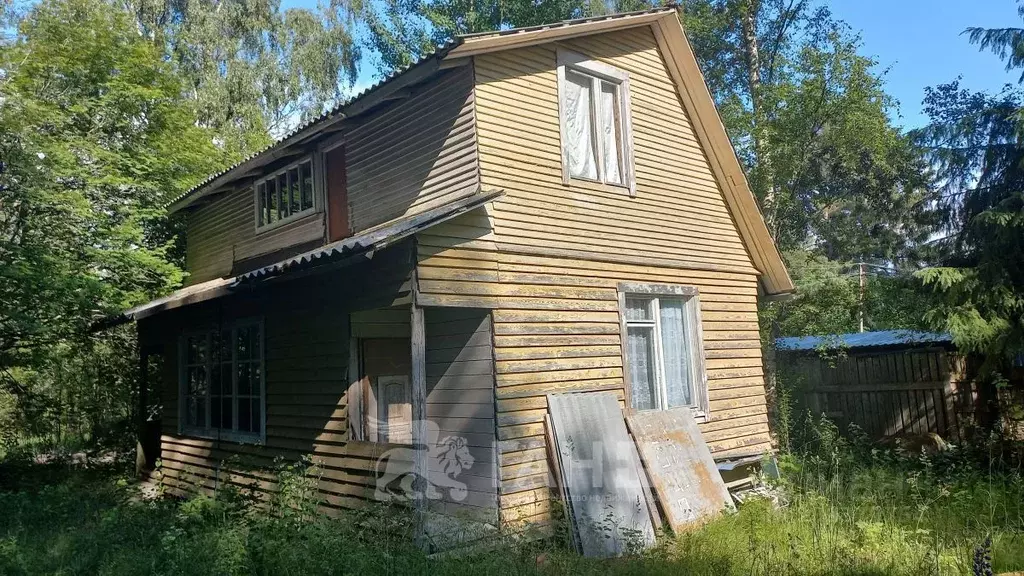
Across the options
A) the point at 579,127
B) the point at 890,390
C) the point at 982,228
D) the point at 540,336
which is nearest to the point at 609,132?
the point at 579,127

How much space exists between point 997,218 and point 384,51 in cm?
2149

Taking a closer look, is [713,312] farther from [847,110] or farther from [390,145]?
[847,110]

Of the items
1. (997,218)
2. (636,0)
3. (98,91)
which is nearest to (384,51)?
(636,0)

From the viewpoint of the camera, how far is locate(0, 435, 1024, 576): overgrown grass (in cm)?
598

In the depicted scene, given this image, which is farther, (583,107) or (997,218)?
(997,218)

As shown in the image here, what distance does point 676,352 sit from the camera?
986 cm

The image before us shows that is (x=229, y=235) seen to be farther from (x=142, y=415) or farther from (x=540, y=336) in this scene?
(x=540, y=336)

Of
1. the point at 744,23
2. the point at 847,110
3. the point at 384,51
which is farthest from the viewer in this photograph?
the point at 384,51

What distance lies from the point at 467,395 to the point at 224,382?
202 inches

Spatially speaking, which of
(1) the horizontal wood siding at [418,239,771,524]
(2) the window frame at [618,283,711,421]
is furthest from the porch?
(2) the window frame at [618,283,711,421]

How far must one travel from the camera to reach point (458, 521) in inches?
286

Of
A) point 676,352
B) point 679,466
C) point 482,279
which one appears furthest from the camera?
point 676,352

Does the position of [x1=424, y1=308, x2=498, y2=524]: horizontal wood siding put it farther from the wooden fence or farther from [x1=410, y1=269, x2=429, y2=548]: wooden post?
the wooden fence

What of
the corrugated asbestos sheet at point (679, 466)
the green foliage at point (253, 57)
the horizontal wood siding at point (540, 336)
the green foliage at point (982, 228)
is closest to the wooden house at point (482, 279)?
the horizontal wood siding at point (540, 336)
